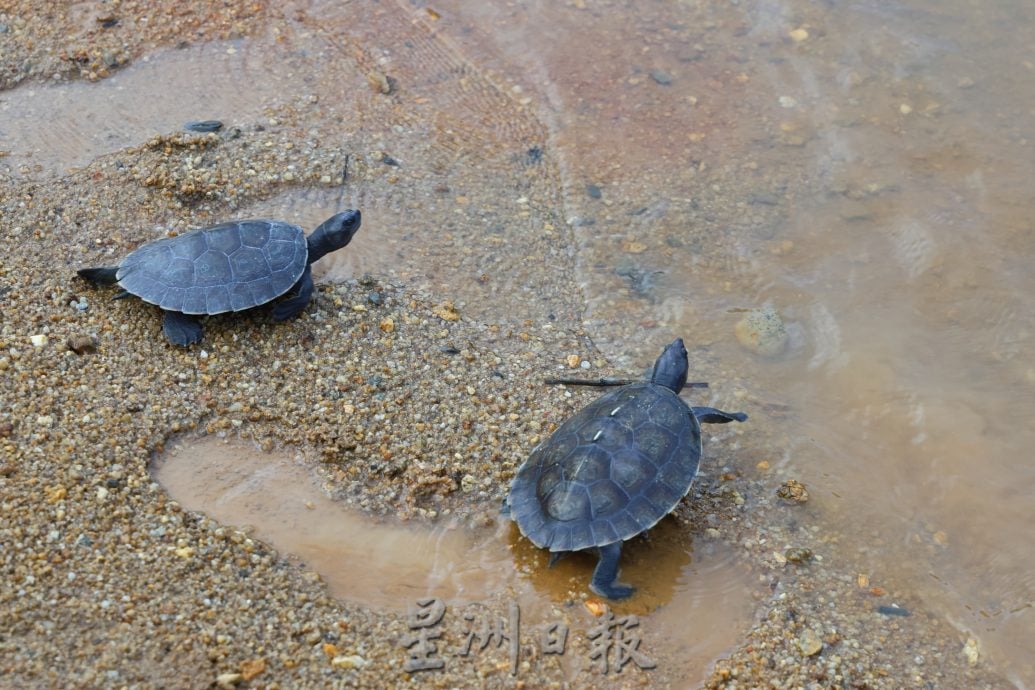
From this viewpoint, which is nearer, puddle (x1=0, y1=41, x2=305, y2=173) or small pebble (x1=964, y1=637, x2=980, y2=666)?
small pebble (x1=964, y1=637, x2=980, y2=666)

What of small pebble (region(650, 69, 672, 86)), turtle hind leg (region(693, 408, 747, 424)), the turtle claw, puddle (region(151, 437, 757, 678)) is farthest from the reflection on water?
the turtle claw

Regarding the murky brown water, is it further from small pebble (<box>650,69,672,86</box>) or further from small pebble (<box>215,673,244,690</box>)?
small pebble (<box>215,673,244,690</box>)

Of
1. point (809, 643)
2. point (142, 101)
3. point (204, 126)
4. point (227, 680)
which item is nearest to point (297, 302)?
point (204, 126)

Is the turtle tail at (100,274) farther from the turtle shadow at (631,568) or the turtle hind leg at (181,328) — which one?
the turtle shadow at (631,568)

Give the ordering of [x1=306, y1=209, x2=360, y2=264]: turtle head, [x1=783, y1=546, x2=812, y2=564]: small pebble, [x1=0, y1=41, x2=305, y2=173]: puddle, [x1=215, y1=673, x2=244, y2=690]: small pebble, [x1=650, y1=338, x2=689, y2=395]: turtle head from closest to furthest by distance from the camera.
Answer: [x1=215, y1=673, x2=244, y2=690]: small pebble < [x1=783, y1=546, x2=812, y2=564]: small pebble < [x1=650, y1=338, x2=689, y2=395]: turtle head < [x1=306, y1=209, x2=360, y2=264]: turtle head < [x1=0, y1=41, x2=305, y2=173]: puddle

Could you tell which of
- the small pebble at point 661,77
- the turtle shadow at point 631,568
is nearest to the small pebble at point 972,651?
the turtle shadow at point 631,568

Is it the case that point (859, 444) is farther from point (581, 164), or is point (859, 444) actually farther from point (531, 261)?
point (581, 164)

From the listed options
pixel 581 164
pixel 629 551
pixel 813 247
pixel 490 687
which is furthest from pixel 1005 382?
pixel 490 687
